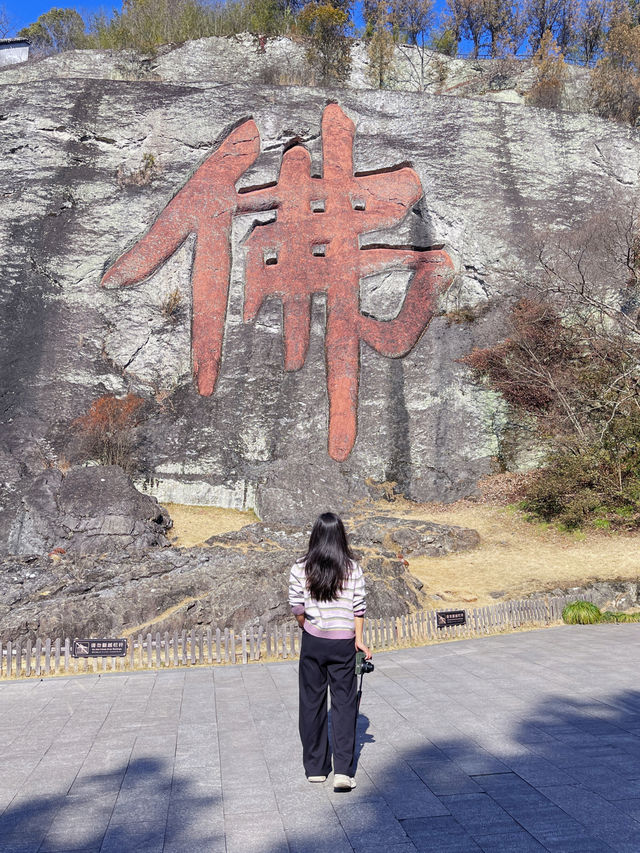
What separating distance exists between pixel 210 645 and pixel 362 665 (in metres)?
4.46

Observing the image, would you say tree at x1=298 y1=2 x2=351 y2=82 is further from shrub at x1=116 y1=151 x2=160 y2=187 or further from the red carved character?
shrub at x1=116 y1=151 x2=160 y2=187

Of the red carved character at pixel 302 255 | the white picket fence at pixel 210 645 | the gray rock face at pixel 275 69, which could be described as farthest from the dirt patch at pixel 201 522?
the gray rock face at pixel 275 69

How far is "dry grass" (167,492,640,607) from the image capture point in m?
11.0

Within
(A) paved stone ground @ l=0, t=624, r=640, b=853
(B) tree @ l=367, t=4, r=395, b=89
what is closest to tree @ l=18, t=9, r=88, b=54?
(B) tree @ l=367, t=4, r=395, b=89

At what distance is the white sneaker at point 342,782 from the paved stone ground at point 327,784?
57 mm

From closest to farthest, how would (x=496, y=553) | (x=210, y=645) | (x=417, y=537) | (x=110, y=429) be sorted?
(x=210, y=645), (x=496, y=553), (x=417, y=537), (x=110, y=429)

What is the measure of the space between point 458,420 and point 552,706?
13.1 meters

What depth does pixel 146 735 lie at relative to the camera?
184 inches

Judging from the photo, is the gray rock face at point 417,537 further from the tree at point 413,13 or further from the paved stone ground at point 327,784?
the tree at point 413,13

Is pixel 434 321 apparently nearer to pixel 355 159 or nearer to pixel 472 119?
pixel 355 159

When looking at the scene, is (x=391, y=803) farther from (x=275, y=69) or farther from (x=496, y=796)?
(x=275, y=69)

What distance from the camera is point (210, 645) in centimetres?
763

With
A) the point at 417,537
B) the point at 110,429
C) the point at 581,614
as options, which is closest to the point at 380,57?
the point at 110,429

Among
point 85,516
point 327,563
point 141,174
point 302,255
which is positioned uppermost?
point 141,174
